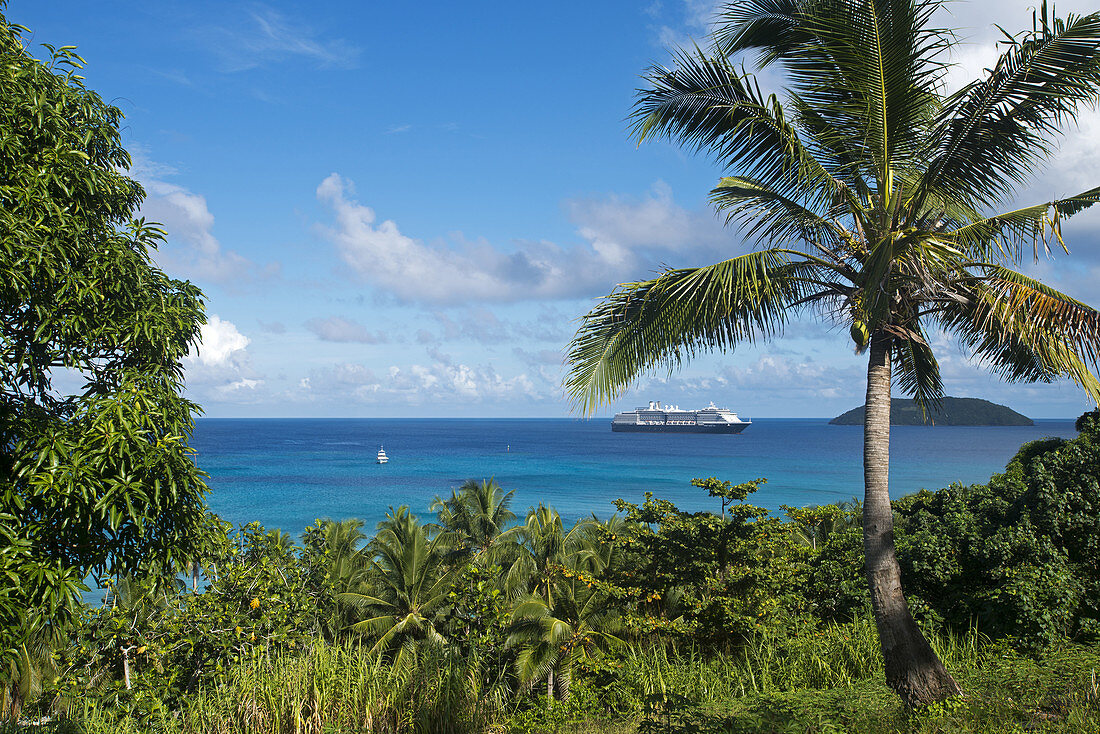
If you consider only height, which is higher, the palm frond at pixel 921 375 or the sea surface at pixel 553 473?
the palm frond at pixel 921 375

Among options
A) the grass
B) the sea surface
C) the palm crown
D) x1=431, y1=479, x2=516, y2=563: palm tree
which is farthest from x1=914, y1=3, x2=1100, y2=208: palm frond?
the sea surface

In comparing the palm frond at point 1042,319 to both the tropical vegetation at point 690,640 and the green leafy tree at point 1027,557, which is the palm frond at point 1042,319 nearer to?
the tropical vegetation at point 690,640

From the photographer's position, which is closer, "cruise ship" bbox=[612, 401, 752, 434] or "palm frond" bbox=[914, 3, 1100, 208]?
"palm frond" bbox=[914, 3, 1100, 208]

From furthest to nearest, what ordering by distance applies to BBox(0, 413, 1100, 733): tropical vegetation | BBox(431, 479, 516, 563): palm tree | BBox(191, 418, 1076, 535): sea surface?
1. BBox(191, 418, 1076, 535): sea surface
2. BBox(431, 479, 516, 563): palm tree
3. BBox(0, 413, 1100, 733): tropical vegetation

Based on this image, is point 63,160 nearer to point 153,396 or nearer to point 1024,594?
point 153,396

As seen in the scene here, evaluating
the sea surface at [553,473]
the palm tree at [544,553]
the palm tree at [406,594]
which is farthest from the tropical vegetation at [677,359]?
the sea surface at [553,473]

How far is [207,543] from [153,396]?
1456 mm

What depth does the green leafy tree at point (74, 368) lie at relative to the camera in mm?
3703

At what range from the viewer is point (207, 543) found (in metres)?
5.02

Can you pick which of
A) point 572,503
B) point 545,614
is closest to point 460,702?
point 545,614

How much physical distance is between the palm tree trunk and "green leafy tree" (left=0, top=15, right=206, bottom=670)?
211 inches

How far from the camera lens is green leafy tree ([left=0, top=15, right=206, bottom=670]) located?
12.1 ft

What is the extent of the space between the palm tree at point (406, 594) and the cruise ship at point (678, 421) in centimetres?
13971

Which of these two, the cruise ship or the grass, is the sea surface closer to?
the cruise ship
